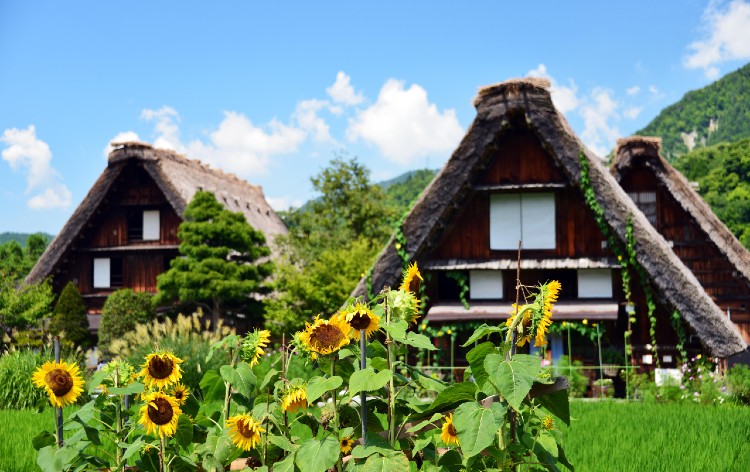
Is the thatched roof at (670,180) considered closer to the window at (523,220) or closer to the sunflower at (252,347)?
the window at (523,220)

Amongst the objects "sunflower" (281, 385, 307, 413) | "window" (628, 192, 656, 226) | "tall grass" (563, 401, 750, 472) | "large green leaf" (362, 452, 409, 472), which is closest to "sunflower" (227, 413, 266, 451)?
"sunflower" (281, 385, 307, 413)

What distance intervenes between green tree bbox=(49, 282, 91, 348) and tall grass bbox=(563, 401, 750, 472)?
16.3 meters

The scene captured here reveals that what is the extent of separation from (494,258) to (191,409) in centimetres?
1146

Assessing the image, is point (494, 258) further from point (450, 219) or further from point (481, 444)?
point (481, 444)

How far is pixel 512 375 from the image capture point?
7.36 ft

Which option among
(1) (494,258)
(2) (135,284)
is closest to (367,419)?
(1) (494,258)

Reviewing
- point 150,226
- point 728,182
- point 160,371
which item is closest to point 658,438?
point 160,371

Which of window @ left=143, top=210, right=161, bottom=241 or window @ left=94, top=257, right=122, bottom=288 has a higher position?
window @ left=143, top=210, right=161, bottom=241

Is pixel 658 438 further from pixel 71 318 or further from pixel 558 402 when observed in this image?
pixel 71 318

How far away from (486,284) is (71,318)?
12576mm

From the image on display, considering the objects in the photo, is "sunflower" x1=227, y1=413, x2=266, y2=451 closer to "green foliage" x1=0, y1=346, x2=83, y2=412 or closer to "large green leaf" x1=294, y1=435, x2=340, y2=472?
"large green leaf" x1=294, y1=435, x2=340, y2=472

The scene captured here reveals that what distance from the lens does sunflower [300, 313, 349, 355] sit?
2545 mm

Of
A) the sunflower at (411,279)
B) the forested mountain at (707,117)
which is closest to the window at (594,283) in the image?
the sunflower at (411,279)

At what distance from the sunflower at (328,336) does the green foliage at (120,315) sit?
61.4 ft
